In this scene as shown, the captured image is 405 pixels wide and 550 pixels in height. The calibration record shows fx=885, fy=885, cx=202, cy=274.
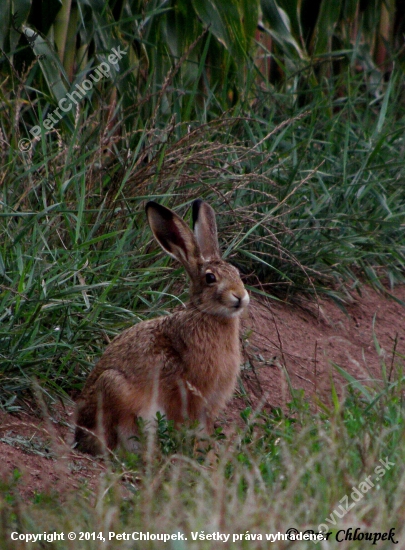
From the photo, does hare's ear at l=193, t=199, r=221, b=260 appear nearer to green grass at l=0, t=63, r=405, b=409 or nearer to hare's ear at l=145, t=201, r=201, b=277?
hare's ear at l=145, t=201, r=201, b=277

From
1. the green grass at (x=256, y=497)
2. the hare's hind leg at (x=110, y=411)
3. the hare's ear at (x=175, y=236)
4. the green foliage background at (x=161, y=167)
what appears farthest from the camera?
the green foliage background at (x=161, y=167)

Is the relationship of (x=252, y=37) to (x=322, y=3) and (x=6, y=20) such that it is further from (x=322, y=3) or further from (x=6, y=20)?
(x=6, y=20)

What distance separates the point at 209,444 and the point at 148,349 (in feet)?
2.15

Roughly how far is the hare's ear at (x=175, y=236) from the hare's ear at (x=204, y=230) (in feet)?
0.19

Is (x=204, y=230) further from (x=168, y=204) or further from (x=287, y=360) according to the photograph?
(x=287, y=360)

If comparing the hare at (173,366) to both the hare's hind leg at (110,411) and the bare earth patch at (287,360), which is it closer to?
the hare's hind leg at (110,411)

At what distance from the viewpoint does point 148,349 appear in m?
4.46

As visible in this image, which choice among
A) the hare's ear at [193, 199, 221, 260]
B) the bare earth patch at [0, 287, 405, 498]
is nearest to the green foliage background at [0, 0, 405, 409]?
the bare earth patch at [0, 287, 405, 498]

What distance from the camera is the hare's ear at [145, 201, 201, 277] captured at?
4.70 meters

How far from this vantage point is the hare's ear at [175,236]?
4699 millimetres

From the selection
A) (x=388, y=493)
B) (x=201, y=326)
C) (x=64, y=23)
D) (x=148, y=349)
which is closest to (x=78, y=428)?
(x=148, y=349)

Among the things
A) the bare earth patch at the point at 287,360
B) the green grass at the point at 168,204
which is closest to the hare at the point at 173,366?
the bare earth patch at the point at 287,360

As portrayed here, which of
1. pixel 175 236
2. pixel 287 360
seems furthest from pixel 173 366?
pixel 287 360

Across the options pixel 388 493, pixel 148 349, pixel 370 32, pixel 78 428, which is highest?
pixel 370 32
